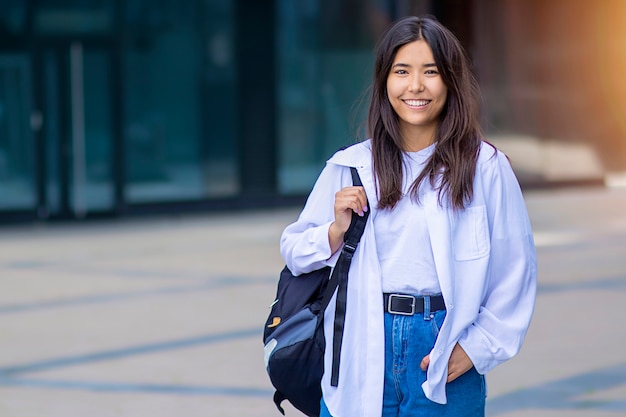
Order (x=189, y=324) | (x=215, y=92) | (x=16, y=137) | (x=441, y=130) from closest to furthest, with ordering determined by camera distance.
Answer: (x=441, y=130) → (x=189, y=324) → (x=16, y=137) → (x=215, y=92)

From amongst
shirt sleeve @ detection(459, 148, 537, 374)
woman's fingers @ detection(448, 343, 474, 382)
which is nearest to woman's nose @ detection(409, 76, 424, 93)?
shirt sleeve @ detection(459, 148, 537, 374)

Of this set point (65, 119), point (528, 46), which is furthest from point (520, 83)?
point (65, 119)

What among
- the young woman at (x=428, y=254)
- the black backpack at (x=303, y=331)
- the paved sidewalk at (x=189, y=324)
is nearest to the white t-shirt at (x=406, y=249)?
the young woman at (x=428, y=254)

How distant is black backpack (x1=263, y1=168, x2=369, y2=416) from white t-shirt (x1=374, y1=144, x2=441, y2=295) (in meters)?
0.11

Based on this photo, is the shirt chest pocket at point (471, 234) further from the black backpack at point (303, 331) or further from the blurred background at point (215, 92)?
the blurred background at point (215, 92)

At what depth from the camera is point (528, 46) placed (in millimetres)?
18344

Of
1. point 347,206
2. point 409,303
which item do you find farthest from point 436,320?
point 347,206

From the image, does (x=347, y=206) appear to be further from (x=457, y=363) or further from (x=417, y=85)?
(x=457, y=363)

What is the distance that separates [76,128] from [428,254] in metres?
12.9

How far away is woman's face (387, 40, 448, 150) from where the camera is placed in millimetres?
2740

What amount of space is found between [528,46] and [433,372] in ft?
53.3

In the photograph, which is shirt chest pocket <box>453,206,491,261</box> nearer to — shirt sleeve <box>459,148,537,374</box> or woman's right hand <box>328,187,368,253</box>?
shirt sleeve <box>459,148,537,374</box>

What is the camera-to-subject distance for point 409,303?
2.68 meters

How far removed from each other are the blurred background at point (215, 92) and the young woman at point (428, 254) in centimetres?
1259
